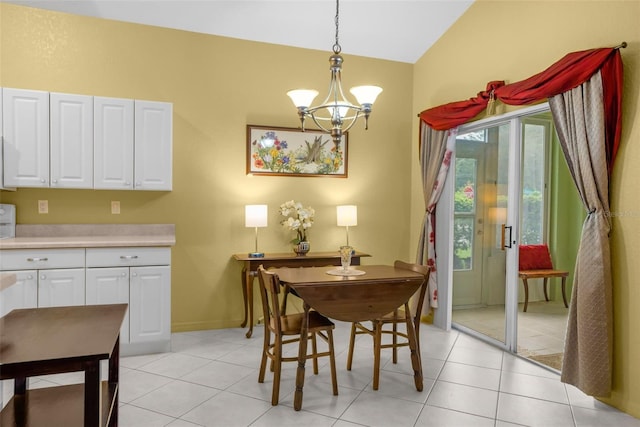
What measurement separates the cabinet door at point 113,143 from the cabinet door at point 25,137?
1.15 feet

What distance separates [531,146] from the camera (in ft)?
16.7

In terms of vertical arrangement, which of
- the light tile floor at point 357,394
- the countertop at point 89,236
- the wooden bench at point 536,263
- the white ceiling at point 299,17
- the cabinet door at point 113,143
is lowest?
the light tile floor at point 357,394

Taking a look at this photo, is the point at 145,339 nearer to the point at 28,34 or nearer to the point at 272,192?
the point at 272,192

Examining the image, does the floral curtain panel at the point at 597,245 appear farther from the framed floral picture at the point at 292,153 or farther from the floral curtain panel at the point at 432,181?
the framed floral picture at the point at 292,153

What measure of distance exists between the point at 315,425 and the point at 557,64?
8.82ft

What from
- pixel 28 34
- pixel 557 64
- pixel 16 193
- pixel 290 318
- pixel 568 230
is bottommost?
pixel 290 318

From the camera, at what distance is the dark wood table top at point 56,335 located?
1.24 metres

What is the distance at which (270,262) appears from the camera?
3.95 m

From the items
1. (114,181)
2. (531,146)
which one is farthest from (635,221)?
(114,181)

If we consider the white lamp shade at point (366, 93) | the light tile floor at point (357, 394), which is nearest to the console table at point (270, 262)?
the light tile floor at point (357, 394)

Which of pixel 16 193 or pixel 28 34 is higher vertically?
pixel 28 34

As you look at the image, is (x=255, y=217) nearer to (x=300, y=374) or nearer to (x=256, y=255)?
(x=256, y=255)

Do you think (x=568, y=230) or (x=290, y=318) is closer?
(x=290, y=318)

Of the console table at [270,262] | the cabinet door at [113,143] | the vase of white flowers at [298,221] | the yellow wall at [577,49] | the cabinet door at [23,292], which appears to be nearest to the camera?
the yellow wall at [577,49]
